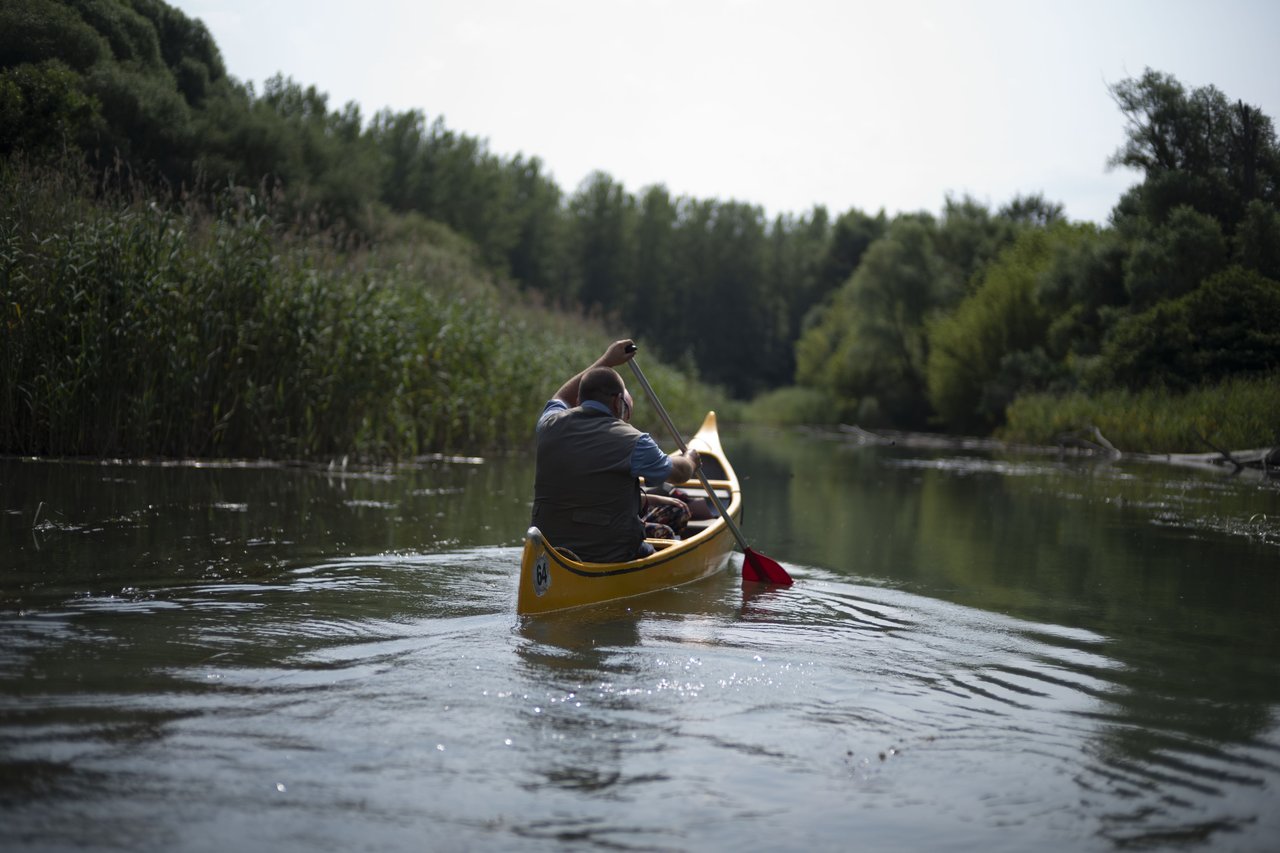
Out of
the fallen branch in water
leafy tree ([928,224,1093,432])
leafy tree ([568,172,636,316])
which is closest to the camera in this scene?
the fallen branch in water

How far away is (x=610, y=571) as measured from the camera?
6.43 metres

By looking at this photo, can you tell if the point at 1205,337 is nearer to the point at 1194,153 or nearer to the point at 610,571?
the point at 1194,153

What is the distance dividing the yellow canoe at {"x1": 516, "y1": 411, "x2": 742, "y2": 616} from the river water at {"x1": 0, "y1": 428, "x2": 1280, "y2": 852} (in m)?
0.18

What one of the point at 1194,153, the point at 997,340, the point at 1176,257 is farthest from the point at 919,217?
the point at 1176,257

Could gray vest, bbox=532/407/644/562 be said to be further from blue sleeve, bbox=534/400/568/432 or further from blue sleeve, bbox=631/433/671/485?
blue sleeve, bbox=534/400/568/432

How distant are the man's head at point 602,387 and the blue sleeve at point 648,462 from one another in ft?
0.89

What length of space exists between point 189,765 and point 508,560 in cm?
449

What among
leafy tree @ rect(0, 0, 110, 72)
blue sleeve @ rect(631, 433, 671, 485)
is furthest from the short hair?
leafy tree @ rect(0, 0, 110, 72)

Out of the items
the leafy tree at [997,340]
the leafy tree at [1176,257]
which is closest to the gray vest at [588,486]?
the leafy tree at [1176,257]

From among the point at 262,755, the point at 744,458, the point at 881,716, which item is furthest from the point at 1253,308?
the point at 262,755

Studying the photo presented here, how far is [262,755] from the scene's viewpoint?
353 cm

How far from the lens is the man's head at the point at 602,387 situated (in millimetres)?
6262

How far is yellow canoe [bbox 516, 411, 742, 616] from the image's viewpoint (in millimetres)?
5824

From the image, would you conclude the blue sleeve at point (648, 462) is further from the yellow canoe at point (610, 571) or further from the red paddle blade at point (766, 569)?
the red paddle blade at point (766, 569)
